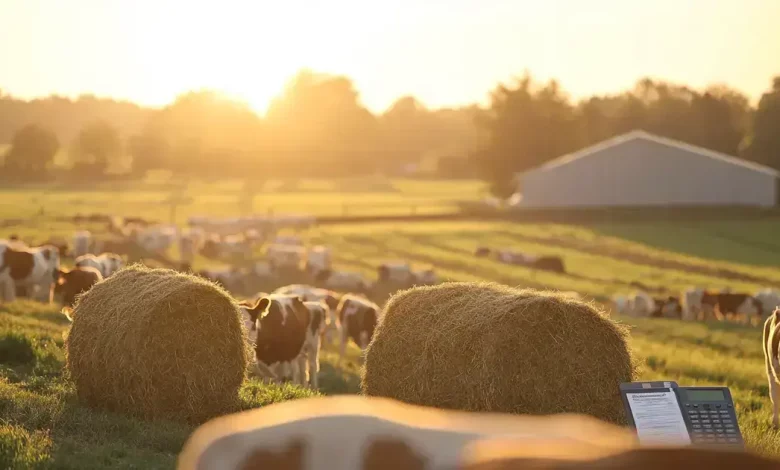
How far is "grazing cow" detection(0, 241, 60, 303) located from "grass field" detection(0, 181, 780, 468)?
9.29ft

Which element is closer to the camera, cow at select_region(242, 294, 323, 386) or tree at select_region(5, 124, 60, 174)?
cow at select_region(242, 294, 323, 386)

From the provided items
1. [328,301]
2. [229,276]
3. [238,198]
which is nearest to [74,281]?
[328,301]

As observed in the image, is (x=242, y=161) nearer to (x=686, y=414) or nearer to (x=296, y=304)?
(x=296, y=304)

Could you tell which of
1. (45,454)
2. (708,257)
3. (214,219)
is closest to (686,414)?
(45,454)

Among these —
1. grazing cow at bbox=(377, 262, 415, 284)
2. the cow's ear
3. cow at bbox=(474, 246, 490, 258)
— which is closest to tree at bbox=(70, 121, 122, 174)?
cow at bbox=(474, 246, 490, 258)

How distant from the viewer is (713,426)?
7.37 m

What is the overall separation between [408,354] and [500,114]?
3319 inches

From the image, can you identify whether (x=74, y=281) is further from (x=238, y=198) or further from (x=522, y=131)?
(x=522, y=131)

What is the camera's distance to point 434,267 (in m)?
44.0

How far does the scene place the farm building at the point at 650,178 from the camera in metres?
74.1

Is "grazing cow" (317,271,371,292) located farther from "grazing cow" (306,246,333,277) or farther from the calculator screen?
the calculator screen

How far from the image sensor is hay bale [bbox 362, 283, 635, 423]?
30.6ft

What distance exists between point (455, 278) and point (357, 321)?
56.9ft

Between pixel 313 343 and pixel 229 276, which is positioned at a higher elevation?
pixel 313 343
